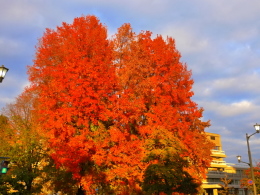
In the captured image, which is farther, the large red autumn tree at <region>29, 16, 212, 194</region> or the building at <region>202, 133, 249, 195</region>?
the building at <region>202, 133, 249, 195</region>

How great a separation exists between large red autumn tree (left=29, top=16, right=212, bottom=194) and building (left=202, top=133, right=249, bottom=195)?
156ft

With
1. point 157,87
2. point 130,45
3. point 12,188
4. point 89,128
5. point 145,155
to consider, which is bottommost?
point 12,188

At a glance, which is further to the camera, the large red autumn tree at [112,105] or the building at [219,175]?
the building at [219,175]

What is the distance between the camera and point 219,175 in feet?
265

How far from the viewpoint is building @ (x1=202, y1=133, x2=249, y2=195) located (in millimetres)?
77375

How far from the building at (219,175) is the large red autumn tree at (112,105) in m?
47.5

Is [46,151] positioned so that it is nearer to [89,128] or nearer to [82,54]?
[89,128]

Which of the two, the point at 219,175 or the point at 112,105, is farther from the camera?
the point at 219,175

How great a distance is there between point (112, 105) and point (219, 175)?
64.8 m

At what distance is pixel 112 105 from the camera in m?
27.3

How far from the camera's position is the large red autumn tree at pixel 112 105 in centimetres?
2505

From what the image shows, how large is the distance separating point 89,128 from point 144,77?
8.27m

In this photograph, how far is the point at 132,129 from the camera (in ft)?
94.5

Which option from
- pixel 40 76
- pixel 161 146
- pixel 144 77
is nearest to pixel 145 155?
pixel 161 146
